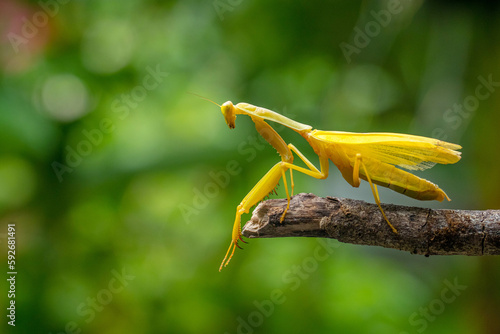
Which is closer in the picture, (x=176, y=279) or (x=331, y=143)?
(x=331, y=143)

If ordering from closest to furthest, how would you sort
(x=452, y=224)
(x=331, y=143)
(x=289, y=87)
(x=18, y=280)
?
(x=452, y=224), (x=331, y=143), (x=18, y=280), (x=289, y=87)

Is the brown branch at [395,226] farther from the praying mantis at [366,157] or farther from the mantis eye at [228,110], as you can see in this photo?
the mantis eye at [228,110]

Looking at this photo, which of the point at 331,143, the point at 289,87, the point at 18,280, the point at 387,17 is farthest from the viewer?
the point at 289,87

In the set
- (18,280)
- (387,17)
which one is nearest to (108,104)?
(18,280)

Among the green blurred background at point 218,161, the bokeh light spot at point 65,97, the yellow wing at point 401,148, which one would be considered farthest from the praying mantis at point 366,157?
the bokeh light spot at point 65,97

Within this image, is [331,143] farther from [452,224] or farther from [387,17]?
[387,17]

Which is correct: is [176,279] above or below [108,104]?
below

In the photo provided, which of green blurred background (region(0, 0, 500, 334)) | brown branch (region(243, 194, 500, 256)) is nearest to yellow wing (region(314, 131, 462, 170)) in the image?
brown branch (region(243, 194, 500, 256))

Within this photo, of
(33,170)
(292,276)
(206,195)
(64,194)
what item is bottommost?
(292,276)
